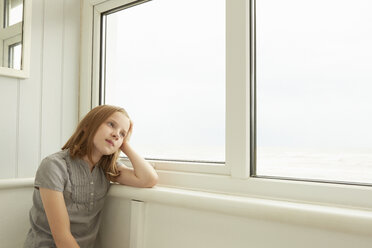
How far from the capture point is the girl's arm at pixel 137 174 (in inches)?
49.9

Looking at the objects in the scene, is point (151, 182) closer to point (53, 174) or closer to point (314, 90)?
point (53, 174)

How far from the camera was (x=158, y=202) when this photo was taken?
119cm

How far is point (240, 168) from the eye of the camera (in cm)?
113

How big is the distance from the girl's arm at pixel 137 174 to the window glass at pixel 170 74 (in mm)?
187

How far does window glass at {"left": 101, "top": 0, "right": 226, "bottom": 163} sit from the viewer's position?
1302mm

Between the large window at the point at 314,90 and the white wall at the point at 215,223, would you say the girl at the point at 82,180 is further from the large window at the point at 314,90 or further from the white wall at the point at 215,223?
the large window at the point at 314,90

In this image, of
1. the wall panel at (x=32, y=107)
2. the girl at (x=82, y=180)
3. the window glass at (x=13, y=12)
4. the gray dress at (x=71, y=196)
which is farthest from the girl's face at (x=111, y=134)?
the window glass at (x=13, y=12)

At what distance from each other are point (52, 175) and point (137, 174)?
12.5 inches

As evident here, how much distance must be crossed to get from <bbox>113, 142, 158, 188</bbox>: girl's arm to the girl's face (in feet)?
0.28

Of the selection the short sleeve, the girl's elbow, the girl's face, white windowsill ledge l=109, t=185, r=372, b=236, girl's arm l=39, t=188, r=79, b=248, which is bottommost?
girl's arm l=39, t=188, r=79, b=248

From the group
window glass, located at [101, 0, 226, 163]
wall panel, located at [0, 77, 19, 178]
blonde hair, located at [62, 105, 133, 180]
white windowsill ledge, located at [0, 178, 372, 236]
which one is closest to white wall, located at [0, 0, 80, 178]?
wall panel, located at [0, 77, 19, 178]

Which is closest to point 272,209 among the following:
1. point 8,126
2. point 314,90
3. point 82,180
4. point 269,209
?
point 269,209

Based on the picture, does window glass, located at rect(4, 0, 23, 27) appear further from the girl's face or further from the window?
the girl's face

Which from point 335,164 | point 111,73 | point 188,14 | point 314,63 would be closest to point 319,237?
point 335,164
